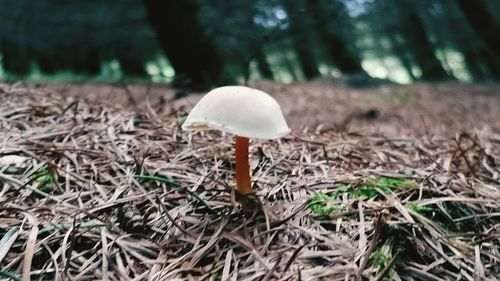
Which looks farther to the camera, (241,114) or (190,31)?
(190,31)

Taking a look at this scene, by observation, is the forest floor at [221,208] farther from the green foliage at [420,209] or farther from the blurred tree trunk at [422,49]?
the blurred tree trunk at [422,49]

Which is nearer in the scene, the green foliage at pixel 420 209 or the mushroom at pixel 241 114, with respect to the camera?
the mushroom at pixel 241 114

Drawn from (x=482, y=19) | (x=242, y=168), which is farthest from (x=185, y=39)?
(x=482, y=19)

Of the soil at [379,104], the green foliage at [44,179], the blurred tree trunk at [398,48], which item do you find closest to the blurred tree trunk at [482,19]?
the soil at [379,104]

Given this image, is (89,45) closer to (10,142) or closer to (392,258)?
(10,142)

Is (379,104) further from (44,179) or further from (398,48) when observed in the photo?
(398,48)

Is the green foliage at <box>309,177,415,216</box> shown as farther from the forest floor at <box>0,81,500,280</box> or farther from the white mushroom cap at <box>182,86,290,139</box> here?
the white mushroom cap at <box>182,86,290,139</box>
